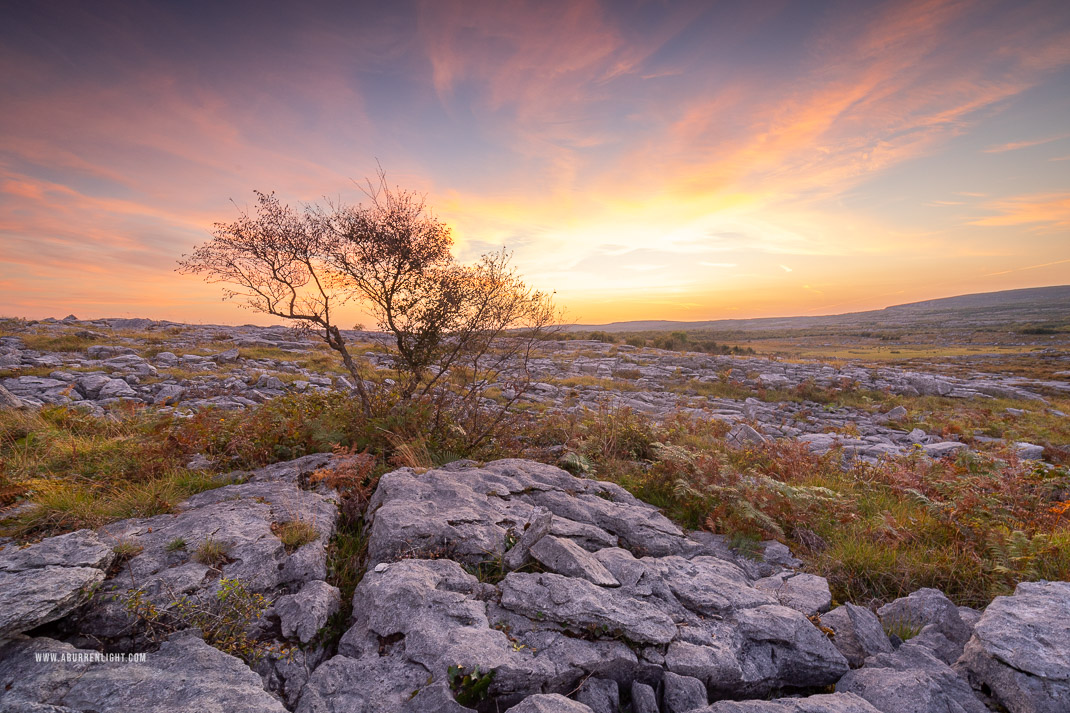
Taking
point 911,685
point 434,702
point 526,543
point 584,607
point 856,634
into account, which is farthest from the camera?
point 526,543

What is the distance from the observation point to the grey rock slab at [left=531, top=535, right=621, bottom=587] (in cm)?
426

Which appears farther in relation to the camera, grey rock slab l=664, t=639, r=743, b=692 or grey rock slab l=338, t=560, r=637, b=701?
grey rock slab l=664, t=639, r=743, b=692

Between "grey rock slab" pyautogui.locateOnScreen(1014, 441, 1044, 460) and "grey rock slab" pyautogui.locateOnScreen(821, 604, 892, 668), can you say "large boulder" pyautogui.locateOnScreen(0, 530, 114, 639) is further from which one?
"grey rock slab" pyautogui.locateOnScreen(1014, 441, 1044, 460)

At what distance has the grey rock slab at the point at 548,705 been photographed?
2.76 m

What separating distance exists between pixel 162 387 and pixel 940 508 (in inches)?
741

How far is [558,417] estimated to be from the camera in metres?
11.2

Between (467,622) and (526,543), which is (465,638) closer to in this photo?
(467,622)

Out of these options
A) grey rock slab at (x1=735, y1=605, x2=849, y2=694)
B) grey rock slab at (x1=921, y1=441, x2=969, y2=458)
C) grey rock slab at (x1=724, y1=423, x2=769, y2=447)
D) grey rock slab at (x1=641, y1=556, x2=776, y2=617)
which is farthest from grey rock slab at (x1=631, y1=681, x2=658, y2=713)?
grey rock slab at (x1=921, y1=441, x2=969, y2=458)

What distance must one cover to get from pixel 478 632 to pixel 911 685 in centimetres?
342

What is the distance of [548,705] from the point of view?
2.80 meters

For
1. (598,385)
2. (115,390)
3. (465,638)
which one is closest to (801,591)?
(465,638)

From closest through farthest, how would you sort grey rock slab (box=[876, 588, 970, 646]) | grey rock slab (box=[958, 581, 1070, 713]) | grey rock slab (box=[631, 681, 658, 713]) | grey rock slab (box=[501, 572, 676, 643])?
1. grey rock slab (box=[958, 581, 1070, 713])
2. grey rock slab (box=[631, 681, 658, 713])
3. grey rock slab (box=[501, 572, 676, 643])
4. grey rock slab (box=[876, 588, 970, 646])

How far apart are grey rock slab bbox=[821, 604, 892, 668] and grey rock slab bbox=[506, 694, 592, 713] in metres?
2.74

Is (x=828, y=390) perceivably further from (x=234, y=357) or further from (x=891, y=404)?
(x=234, y=357)
